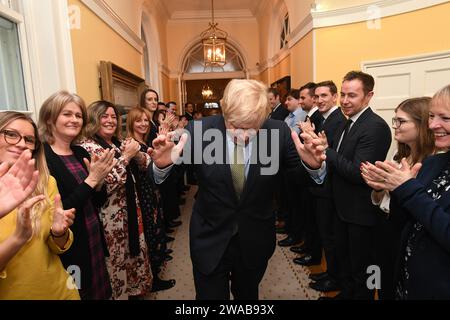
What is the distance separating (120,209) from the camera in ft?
6.75

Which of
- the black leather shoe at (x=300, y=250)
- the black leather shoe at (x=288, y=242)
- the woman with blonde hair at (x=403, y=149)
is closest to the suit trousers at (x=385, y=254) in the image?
the woman with blonde hair at (x=403, y=149)

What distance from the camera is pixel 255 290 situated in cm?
158

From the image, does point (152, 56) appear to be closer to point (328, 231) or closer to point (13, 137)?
point (328, 231)

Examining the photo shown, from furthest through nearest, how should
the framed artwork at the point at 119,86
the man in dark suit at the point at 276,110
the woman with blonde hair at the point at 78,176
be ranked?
the man in dark suit at the point at 276,110 → the framed artwork at the point at 119,86 → the woman with blonde hair at the point at 78,176

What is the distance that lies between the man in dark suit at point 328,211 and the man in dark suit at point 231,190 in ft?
3.25

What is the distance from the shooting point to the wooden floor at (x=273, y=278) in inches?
96.5

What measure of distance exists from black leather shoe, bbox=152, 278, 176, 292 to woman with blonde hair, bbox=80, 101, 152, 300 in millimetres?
220

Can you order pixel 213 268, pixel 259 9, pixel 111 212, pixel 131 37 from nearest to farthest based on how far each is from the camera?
pixel 213 268 < pixel 111 212 < pixel 131 37 < pixel 259 9

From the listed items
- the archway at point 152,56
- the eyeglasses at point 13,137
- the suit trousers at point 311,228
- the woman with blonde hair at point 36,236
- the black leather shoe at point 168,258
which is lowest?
the black leather shoe at point 168,258

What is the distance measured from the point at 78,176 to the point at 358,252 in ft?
5.90

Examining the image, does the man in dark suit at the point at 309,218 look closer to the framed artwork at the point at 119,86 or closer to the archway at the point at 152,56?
the framed artwork at the point at 119,86
